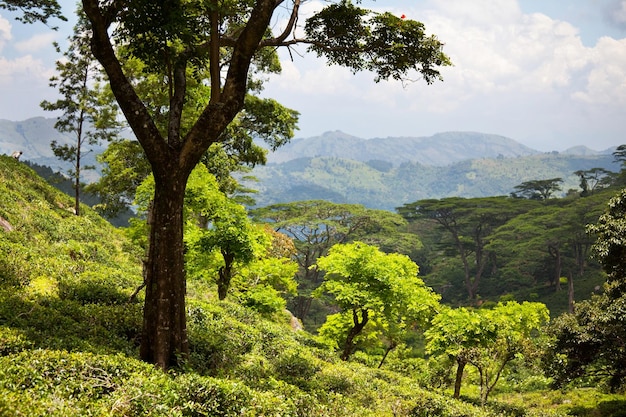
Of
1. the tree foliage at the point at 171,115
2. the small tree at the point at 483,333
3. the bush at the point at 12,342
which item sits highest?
the tree foliage at the point at 171,115

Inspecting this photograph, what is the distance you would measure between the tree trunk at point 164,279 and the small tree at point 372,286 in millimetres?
10057

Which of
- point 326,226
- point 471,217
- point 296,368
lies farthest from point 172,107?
point 471,217

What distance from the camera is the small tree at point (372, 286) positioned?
1719cm

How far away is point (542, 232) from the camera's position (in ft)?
161

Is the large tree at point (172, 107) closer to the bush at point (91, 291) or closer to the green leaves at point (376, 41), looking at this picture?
the green leaves at point (376, 41)

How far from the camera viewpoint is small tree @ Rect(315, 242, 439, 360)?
56.4 feet

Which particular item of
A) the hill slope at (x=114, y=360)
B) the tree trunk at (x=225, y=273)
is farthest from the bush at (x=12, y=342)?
the tree trunk at (x=225, y=273)

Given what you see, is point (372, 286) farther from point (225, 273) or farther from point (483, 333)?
point (225, 273)

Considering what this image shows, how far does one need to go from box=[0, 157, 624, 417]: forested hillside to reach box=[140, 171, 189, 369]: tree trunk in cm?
38

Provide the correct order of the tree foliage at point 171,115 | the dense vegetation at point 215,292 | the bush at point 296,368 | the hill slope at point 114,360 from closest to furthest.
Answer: the hill slope at point 114,360
the dense vegetation at point 215,292
the tree foliage at point 171,115
the bush at point 296,368

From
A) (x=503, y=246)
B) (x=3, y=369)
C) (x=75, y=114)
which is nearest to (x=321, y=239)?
(x=503, y=246)

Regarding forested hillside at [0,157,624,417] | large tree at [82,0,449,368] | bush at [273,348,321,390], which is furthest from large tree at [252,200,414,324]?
large tree at [82,0,449,368]

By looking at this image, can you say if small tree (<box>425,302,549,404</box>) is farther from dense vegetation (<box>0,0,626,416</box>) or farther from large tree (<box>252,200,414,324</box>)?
large tree (<box>252,200,414,324</box>)

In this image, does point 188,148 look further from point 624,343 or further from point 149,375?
point 624,343
